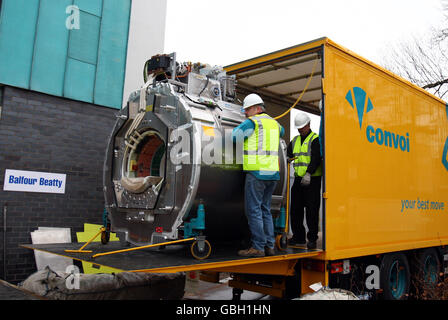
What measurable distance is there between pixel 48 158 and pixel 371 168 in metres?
5.30

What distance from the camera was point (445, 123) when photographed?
7.91 m

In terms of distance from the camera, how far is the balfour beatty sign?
254 inches

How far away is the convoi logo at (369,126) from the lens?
542 centimetres

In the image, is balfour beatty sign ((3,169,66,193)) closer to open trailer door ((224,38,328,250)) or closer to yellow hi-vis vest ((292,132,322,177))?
open trailer door ((224,38,328,250))

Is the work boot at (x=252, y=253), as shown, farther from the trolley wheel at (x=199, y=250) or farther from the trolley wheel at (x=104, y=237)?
the trolley wheel at (x=104, y=237)

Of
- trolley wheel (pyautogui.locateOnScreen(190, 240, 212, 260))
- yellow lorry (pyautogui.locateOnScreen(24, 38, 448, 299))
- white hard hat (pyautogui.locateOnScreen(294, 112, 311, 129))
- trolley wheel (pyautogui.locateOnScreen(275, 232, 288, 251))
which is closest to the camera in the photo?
trolley wheel (pyautogui.locateOnScreen(190, 240, 212, 260))

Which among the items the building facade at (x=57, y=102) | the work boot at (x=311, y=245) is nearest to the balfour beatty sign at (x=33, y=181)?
the building facade at (x=57, y=102)

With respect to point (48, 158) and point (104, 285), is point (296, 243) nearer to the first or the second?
point (104, 285)

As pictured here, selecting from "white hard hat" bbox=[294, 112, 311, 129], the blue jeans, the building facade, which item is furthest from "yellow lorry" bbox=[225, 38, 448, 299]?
the building facade

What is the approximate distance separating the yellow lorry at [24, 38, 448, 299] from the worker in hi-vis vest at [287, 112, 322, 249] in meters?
0.30

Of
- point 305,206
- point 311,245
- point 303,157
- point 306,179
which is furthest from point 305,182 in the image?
point 311,245

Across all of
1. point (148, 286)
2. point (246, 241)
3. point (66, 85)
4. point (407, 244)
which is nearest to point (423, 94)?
point (407, 244)
